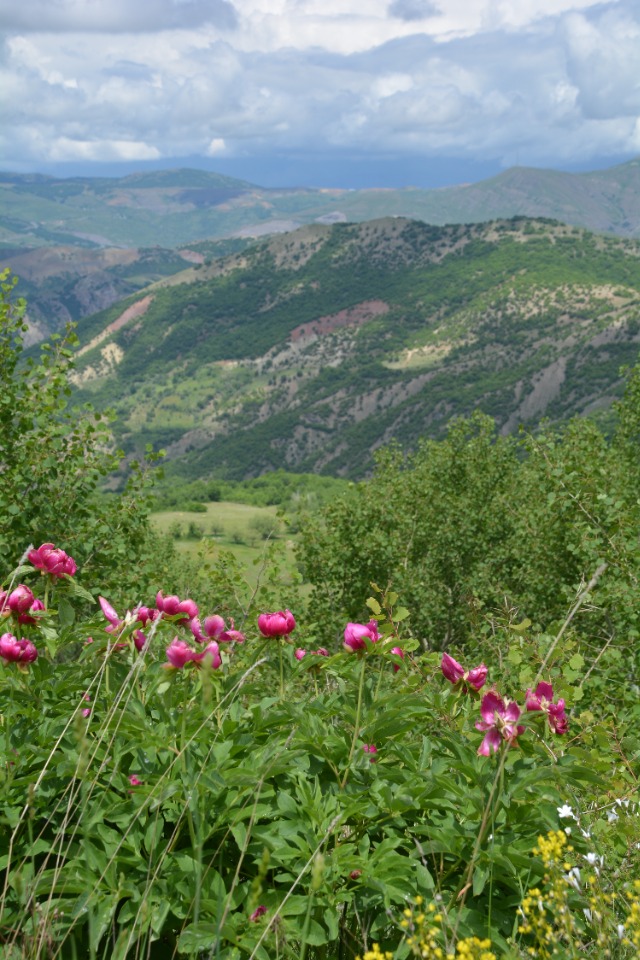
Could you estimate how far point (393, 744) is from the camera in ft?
10.3

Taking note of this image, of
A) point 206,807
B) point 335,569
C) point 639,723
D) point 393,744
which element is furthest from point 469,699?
point 335,569

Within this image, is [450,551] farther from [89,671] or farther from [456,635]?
[89,671]

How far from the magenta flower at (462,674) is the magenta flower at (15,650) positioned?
1.72 meters

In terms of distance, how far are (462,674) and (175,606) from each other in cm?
131

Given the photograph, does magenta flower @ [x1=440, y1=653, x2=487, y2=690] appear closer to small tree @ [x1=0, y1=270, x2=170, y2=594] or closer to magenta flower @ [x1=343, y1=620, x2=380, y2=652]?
magenta flower @ [x1=343, y1=620, x2=380, y2=652]

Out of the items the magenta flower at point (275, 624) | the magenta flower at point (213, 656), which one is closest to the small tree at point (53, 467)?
the magenta flower at point (275, 624)

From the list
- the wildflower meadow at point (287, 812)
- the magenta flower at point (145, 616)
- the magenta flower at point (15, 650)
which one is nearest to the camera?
the wildflower meadow at point (287, 812)

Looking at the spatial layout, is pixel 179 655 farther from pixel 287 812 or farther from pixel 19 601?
pixel 19 601

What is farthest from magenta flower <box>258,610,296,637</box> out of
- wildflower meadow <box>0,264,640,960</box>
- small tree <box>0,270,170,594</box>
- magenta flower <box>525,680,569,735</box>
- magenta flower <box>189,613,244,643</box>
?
small tree <box>0,270,170,594</box>

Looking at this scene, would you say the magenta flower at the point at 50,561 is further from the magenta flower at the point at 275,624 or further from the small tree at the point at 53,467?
the small tree at the point at 53,467

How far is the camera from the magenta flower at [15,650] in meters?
3.10

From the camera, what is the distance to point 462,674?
3547 millimetres

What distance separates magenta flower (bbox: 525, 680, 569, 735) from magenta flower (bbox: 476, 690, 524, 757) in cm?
35

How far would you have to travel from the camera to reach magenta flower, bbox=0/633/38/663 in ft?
10.2
